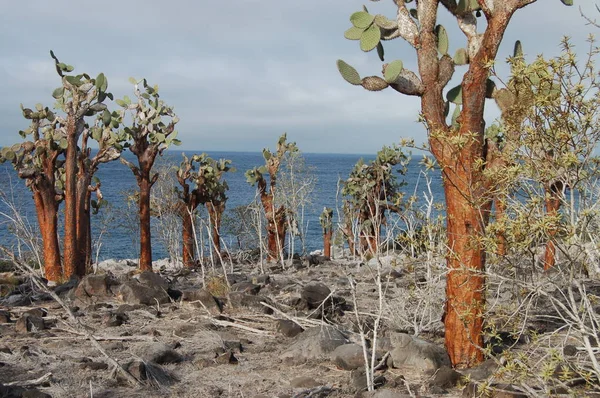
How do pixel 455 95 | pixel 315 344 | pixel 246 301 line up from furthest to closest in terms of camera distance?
pixel 246 301 → pixel 315 344 → pixel 455 95

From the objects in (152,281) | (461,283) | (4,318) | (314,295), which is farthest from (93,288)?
(461,283)

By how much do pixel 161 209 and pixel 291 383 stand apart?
11802 millimetres

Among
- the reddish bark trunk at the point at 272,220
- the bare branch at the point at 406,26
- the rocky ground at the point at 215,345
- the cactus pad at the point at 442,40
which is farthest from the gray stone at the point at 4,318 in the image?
the reddish bark trunk at the point at 272,220

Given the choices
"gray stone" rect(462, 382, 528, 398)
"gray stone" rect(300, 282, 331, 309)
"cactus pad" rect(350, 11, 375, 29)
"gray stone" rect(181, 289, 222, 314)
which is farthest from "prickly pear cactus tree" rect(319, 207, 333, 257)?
"gray stone" rect(462, 382, 528, 398)

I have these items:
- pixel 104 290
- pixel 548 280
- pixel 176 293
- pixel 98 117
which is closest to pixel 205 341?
pixel 176 293

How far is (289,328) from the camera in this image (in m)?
7.82

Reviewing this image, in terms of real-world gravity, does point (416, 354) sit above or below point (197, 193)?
below

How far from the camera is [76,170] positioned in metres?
12.2

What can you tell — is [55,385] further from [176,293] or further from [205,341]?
[176,293]

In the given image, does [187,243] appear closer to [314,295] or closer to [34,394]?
[314,295]

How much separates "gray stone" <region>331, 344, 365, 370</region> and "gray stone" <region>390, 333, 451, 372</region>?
0.30 metres

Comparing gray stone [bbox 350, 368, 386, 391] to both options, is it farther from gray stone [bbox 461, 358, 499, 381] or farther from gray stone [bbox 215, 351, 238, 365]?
gray stone [bbox 215, 351, 238, 365]

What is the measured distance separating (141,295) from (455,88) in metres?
5.29

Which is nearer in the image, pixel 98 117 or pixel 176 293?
pixel 176 293
